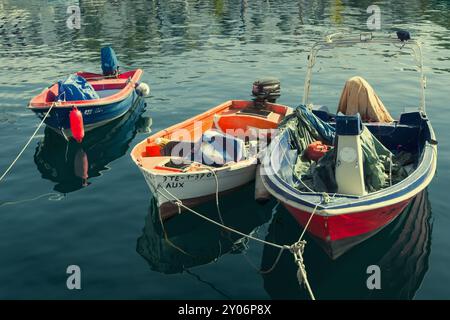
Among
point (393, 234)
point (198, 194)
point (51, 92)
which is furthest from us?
point (51, 92)

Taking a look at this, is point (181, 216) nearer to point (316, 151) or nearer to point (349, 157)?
point (316, 151)

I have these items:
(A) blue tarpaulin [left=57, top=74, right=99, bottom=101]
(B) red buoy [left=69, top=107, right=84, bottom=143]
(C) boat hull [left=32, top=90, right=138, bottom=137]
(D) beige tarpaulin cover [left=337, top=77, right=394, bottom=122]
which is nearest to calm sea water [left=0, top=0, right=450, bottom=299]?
(C) boat hull [left=32, top=90, right=138, bottom=137]

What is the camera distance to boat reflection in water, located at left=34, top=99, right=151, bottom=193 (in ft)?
47.4

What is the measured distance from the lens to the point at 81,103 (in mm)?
16719

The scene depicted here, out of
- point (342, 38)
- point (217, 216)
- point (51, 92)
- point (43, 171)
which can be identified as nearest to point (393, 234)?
point (217, 216)

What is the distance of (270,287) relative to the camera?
924 centimetres

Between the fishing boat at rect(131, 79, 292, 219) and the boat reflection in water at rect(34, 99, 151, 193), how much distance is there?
3.01 meters

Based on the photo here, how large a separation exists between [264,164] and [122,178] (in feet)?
17.6

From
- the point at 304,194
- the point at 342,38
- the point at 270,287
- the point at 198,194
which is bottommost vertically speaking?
the point at 270,287

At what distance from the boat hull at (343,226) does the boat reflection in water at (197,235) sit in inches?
80.2

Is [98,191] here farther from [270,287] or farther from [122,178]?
[270,287]

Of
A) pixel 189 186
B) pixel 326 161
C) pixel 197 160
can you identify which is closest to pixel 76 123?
pixel 197 160

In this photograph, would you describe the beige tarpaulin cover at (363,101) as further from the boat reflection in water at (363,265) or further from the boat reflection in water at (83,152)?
the boat reflection in water at (83,152)

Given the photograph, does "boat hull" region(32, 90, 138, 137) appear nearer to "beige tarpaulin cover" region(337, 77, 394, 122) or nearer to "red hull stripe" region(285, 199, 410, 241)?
"beige tarpaulin cover" region(337, 77, 394, 122)
